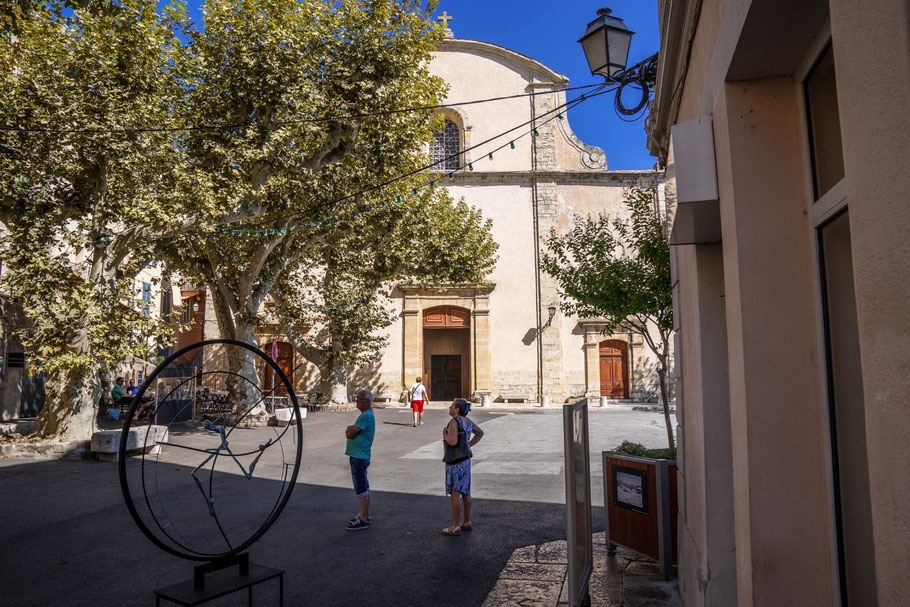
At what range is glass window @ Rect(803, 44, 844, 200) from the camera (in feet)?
7.73

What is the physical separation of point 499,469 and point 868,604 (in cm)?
901

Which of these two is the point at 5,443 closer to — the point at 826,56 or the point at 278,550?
the point at 278,550

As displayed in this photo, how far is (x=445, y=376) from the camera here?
2975cm

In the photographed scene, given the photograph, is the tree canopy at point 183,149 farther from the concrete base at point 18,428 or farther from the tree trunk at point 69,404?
the concrete base at point 18,428

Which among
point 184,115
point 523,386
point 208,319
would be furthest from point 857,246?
point 208,319

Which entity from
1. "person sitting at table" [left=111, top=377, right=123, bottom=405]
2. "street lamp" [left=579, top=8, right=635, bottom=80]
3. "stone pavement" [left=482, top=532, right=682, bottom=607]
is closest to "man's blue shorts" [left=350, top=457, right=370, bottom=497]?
"stone pavement" [left=482, top=532, right=682, bottom=607]

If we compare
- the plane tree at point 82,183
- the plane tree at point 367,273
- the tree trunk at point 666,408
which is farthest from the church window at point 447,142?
the tree trunk at point 666,408

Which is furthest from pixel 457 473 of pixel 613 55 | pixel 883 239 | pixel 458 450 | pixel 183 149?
pixel 183 149

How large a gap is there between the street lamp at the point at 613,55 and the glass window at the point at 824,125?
3808 millimetres

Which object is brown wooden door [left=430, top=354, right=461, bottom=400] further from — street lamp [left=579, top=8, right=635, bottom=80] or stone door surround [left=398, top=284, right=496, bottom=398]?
street lamp [left=579, top=8, right=635, bottom=80]

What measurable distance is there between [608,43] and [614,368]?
22.6m

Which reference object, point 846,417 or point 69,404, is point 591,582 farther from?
point 69,404

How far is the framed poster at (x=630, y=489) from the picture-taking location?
5.64 metres

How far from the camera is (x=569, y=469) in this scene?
12.7 ft
